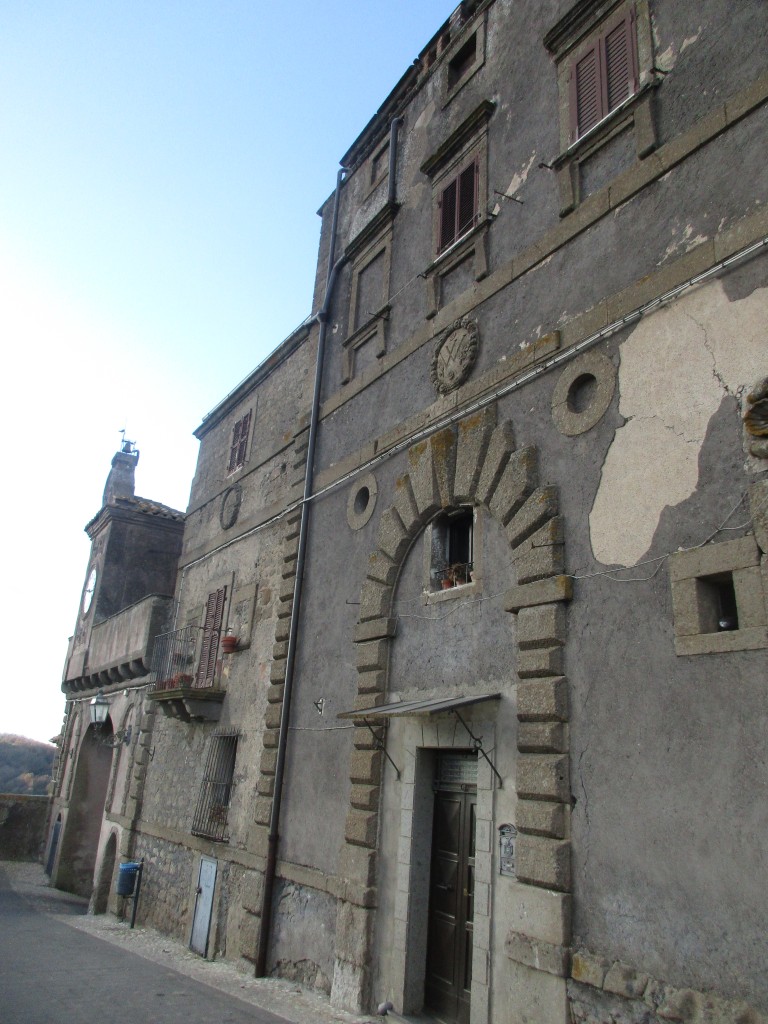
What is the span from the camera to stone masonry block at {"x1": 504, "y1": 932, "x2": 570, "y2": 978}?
5.25 meters

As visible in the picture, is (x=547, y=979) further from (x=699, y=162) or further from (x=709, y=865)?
(x=699, y=162)

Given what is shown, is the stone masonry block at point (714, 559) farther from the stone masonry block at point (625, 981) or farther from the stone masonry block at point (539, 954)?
the stone masonry block at point (539, 954)

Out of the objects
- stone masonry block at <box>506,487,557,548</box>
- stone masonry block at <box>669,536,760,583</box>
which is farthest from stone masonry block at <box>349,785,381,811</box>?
stone masonry block at <box>669,536,760,583</box>

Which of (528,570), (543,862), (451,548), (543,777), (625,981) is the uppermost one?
(451,548)

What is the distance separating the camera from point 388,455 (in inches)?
360

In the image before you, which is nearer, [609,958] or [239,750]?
[609,958]

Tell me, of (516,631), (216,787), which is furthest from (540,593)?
(216,787)

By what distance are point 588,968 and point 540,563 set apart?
118 inches

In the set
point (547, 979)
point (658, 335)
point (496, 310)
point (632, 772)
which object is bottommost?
point (547, 979)

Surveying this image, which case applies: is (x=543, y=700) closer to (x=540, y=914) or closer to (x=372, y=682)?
(x=540, y=914)

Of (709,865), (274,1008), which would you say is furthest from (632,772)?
(274,1008)

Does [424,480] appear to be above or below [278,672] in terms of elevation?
above

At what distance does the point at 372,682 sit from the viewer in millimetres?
8195

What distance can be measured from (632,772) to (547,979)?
162 centimetres
